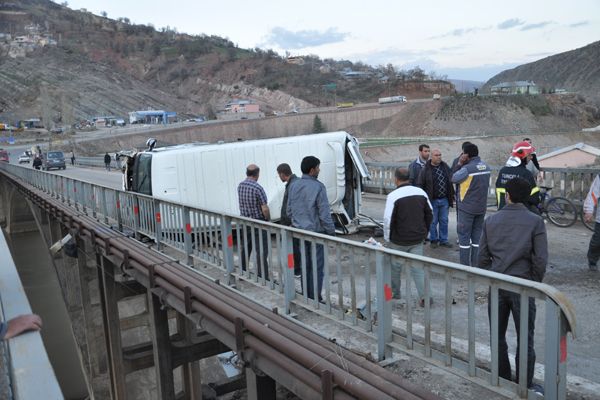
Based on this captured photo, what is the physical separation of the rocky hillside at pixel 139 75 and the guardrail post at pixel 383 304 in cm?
10937

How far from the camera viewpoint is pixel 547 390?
3.10 metres

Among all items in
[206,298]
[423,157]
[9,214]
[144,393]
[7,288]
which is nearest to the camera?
[7,288]

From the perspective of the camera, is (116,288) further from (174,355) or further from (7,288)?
(7,288)

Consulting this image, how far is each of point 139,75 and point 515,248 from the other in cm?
16453

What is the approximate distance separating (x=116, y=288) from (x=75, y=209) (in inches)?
171

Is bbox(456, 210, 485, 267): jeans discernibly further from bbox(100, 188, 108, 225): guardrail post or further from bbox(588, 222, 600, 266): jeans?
bbox(100, 188, 108, 225): guardrail post

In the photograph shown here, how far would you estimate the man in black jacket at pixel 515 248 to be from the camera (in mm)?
Answer: 4109

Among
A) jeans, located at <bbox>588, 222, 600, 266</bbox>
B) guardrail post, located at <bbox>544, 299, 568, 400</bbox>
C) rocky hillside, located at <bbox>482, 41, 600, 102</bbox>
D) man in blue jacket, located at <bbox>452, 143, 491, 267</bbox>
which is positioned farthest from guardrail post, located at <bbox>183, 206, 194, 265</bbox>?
rocky hillside, located at <bbox>482, 41, 600, 102</bbox>

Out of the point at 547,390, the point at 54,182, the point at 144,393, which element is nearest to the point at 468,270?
the point at 547,390

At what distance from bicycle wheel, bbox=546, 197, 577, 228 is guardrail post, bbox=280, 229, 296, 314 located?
8.43m

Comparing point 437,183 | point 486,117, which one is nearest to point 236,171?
point 437,183

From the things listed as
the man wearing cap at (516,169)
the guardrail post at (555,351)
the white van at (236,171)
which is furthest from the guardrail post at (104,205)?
the guardrail post at (555,351)

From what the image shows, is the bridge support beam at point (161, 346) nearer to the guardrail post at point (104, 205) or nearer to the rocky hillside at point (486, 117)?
the guardrail post at point (104, 205)

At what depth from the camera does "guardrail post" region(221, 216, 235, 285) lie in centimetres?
675
